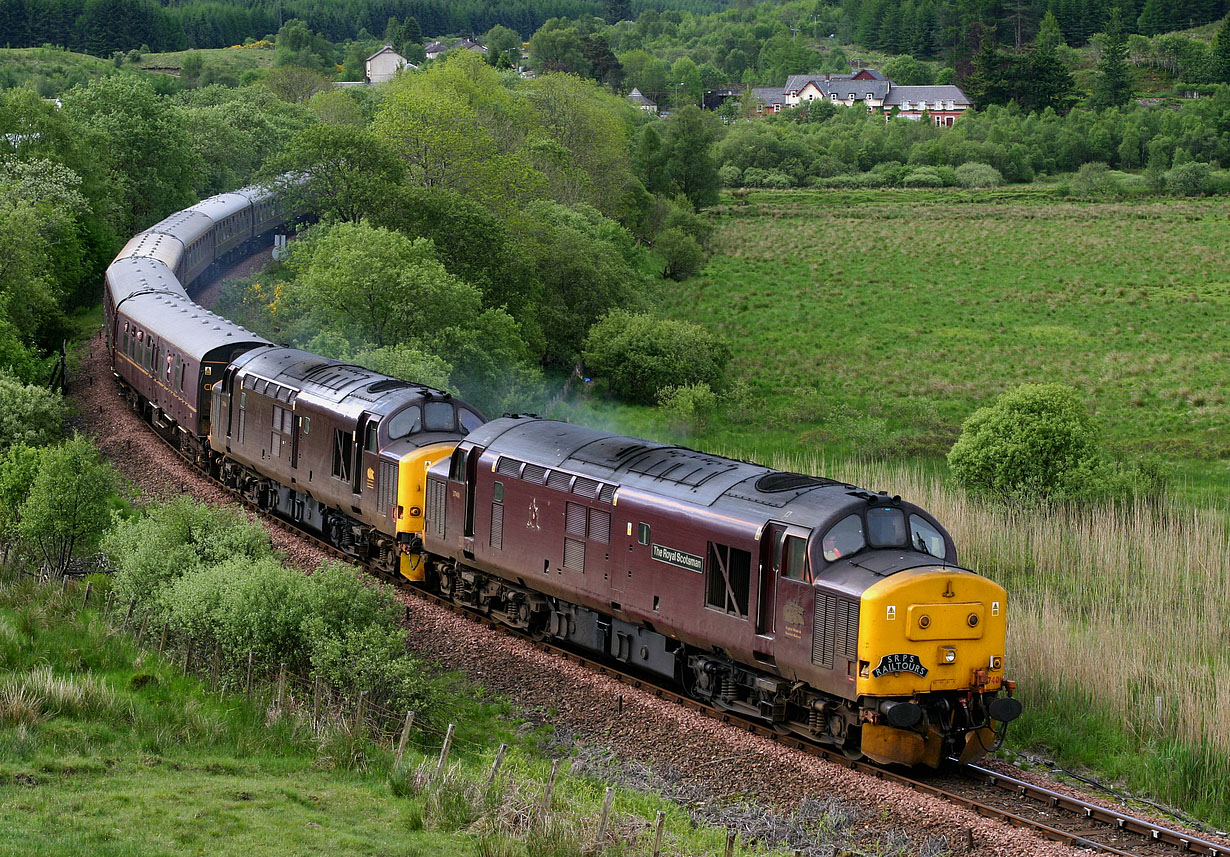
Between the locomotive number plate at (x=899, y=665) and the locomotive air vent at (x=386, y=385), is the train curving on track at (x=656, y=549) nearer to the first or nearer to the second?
the locomotive number plate at (x=899, y=665)

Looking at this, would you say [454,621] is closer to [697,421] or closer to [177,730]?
[177,730]

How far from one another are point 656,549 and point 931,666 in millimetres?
5117

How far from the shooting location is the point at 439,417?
2842 cm

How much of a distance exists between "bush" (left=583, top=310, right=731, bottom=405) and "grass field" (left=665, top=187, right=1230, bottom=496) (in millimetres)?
3443

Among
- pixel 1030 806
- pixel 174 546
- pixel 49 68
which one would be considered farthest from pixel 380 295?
pixel 49 68

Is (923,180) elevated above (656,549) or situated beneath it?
situated beneath

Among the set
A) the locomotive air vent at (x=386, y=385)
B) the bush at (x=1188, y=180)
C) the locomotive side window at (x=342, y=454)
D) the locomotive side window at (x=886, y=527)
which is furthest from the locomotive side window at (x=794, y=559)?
the bush at (x=1188, y=180)

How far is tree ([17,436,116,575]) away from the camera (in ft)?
95.1

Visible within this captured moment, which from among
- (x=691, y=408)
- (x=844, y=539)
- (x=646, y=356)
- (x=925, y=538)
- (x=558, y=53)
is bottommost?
(x=691, y=408)

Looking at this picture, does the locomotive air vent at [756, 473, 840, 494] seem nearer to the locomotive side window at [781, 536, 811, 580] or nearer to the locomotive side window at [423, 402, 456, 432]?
the locomotive side window at [781, 536, 811, 580]

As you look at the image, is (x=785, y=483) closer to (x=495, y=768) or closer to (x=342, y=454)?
(x=495, y=768)

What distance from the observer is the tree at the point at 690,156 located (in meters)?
110

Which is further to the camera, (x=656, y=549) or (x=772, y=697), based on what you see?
(x=656, y=549)

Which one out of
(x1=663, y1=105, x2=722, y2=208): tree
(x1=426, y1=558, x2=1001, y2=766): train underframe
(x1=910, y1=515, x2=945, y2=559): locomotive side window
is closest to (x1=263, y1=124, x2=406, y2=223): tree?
(x1=426, y1=558, x2=1001, y2=766): train underframe
